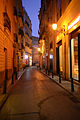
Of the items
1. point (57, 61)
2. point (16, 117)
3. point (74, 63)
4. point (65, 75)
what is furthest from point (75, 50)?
point (16, 117)

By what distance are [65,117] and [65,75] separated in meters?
8.16

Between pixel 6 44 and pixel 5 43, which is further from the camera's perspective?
pixel 6 44

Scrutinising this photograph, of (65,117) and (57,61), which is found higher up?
(57,61)

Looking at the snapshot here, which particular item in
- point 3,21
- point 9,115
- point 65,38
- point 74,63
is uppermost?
point 3,21

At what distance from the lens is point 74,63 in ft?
34.7

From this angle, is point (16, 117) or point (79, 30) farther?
point (79, 30)

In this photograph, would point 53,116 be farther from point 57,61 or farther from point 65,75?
point 57,61

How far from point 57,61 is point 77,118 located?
12.6 metres

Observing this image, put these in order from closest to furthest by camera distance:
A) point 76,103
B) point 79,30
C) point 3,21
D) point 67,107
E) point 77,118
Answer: point 77,118, point 67,107, point 76,103, point 79,30, point 3,21

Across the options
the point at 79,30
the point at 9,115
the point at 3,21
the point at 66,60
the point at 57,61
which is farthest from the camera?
the point at 57,61

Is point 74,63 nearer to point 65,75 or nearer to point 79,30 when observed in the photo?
point 65,75

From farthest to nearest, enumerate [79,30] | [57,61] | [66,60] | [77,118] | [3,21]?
[57,61] < [66,60] < [3,21] < [79,30] < [77,118]

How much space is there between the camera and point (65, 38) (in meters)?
11.6

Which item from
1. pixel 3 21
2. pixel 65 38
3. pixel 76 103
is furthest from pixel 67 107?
pixel 3 21
